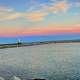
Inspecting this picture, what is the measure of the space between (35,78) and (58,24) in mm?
1105

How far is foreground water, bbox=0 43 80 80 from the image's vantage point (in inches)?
197

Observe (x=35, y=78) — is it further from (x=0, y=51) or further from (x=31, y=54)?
(x=0, y=51)

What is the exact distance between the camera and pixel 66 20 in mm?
4777

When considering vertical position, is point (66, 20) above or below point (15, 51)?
above

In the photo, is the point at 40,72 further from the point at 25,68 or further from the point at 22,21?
the point at 22,21

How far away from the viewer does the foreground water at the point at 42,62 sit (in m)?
5.01

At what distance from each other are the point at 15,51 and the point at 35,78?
0.76 m

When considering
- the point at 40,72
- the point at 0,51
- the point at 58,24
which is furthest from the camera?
the point at 0,51

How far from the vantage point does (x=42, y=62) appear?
524 cm

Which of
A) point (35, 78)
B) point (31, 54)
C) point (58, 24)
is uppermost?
point (58, 24)

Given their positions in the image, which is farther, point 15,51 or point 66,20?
point 15,51

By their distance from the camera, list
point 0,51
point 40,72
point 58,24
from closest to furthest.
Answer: point 58,24 < point 40,72 < point 0,51

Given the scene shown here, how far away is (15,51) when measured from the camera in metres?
5.28

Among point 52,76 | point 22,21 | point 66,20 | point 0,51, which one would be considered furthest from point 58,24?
point 0,51
